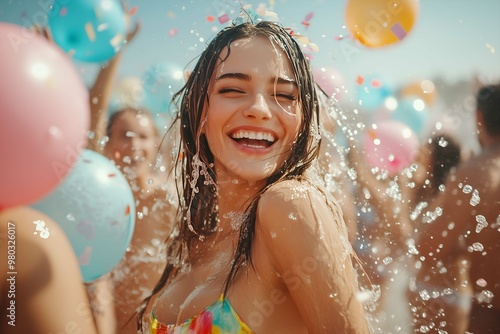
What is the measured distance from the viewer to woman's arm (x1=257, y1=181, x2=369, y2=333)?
1.10 m

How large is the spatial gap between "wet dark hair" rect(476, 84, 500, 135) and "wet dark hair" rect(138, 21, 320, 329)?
1.17 metres

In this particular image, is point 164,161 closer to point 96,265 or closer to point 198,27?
point 96,265

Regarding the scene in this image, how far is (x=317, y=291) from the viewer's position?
1.10 m

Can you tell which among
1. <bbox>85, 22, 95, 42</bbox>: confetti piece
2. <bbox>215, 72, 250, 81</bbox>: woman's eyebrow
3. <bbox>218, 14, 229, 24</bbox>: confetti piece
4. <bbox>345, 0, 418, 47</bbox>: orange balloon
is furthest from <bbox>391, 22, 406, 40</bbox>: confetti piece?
<bbox>85, 22, 95, 42</bbox>: confetti piece

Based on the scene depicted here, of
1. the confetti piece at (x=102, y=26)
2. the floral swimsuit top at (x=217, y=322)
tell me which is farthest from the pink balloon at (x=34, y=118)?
the floral swimsuit top at (x=217, y=322)

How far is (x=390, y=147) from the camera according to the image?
8.60ft

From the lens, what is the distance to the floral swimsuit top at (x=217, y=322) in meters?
1.18

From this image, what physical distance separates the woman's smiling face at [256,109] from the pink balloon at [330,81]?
0.89 metres

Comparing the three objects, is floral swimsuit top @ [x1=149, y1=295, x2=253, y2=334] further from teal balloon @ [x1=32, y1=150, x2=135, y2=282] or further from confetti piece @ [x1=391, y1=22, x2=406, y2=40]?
confetti piece @ [x1=391, y1=22, x2=406, y2=40]

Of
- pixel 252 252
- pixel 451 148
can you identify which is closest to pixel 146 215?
pixel 252 252

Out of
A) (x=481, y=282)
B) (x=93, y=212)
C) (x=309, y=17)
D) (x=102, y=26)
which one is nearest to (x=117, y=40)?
(x=102, y=26)

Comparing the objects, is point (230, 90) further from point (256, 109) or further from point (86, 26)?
point (86, 26)

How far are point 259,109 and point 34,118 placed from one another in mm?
825

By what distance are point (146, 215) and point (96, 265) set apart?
560mm
